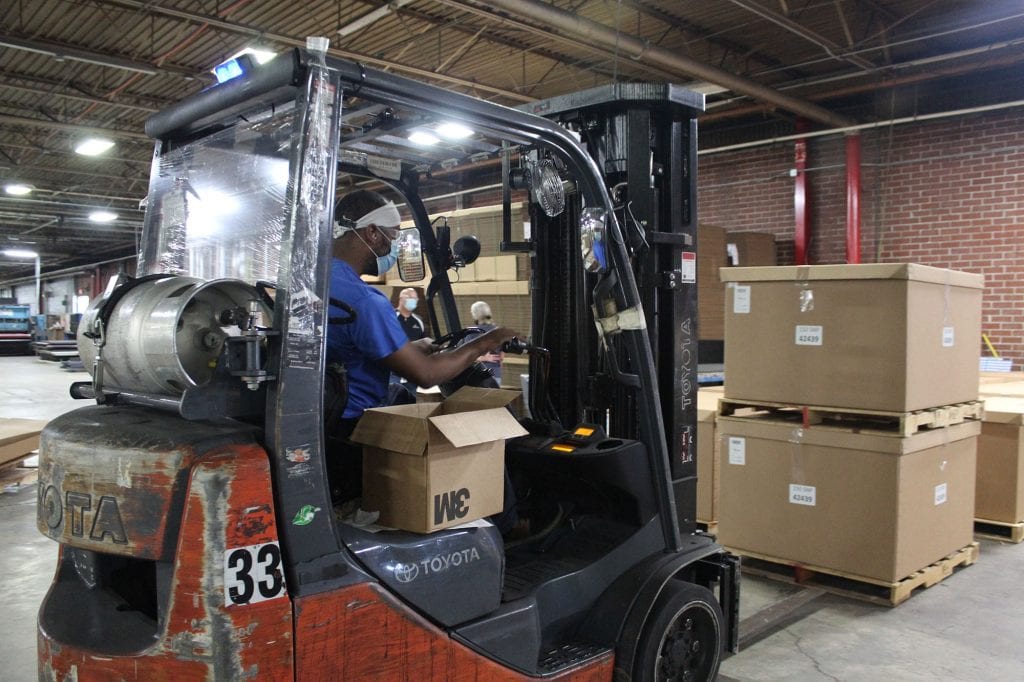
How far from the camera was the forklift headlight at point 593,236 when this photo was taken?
2541 mm

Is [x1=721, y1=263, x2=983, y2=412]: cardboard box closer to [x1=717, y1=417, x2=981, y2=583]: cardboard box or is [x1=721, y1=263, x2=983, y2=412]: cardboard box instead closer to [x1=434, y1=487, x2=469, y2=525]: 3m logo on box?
[x1=717, y1=417, x2=981, y2=583]: cardboard box

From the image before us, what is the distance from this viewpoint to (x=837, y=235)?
33.8 ft

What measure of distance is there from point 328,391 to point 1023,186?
9285mm

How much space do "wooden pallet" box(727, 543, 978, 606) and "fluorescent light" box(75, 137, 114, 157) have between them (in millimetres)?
13549

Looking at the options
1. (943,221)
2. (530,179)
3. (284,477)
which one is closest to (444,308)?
(530,179)

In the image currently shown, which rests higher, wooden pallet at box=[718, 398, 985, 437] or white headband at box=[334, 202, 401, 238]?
white headband at box=[334, 202, 401, 238]

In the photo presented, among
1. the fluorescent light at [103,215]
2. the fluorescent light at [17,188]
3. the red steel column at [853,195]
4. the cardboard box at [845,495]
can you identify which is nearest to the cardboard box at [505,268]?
the cardboard box at [845,495]

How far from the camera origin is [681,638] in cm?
296

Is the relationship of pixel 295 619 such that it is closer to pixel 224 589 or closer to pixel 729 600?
pixel 224 589

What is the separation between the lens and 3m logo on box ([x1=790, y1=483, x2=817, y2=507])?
451 centimetres

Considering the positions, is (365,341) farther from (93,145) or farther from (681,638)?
(93,145)

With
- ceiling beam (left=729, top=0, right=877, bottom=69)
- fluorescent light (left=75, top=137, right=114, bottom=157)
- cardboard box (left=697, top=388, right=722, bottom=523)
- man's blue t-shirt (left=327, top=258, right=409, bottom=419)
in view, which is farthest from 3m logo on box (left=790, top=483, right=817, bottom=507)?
fluorescent light (left=75, top=137, right=114, bottom=157)

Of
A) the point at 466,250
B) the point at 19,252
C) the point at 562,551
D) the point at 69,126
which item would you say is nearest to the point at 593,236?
the point at 466,250

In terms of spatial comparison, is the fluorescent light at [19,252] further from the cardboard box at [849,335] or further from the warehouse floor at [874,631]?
the cardboard box at [849,335]
